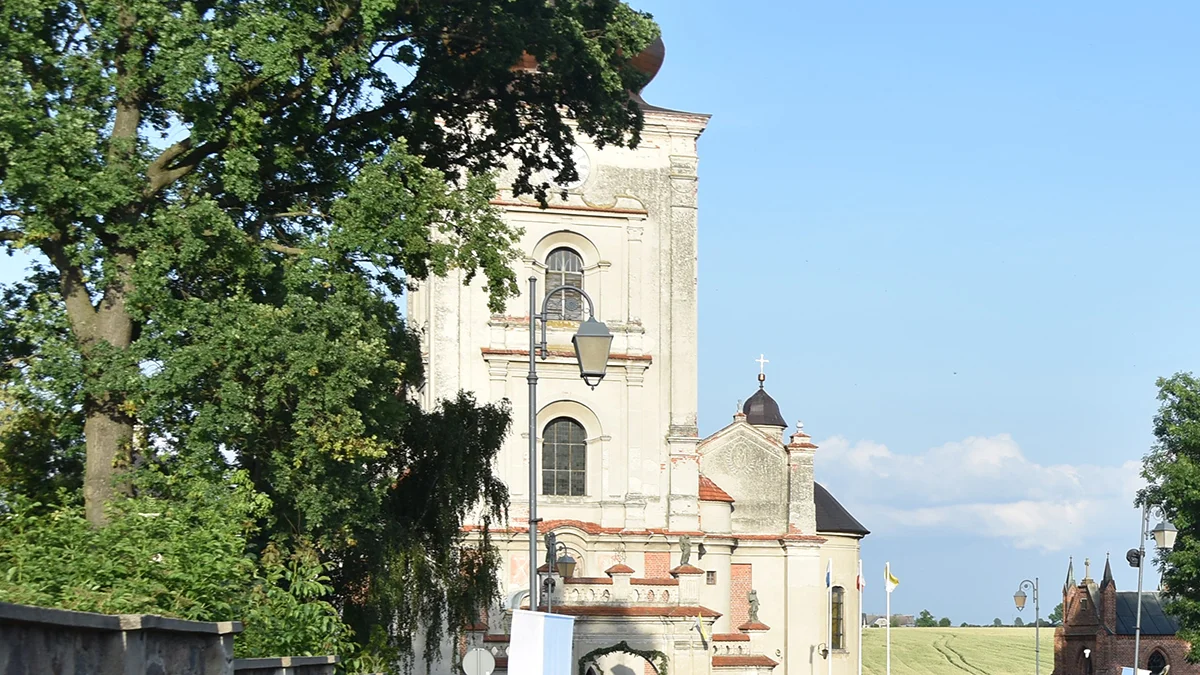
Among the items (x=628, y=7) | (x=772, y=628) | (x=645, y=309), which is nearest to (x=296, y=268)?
(x=628, y=7)

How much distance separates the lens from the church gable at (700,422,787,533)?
56406 millimetres

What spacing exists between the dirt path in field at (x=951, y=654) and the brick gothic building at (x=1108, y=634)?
2606cm

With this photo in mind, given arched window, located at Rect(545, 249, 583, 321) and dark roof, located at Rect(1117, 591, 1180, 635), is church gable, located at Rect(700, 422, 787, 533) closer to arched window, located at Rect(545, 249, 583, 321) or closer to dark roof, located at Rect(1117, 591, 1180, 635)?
arched window, located at Rect(545, 249, 583, 321)

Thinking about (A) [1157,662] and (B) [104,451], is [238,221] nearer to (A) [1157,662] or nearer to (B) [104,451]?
(B) [104,451]

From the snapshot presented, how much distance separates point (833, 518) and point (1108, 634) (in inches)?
488

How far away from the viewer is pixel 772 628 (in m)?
55.7

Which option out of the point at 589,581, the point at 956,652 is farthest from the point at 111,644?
the point at 956,652

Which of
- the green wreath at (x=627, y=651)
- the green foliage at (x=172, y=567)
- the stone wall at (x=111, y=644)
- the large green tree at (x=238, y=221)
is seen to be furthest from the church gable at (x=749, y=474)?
the stone wall at (x=111, y=644)

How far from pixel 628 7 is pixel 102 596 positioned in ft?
40.1

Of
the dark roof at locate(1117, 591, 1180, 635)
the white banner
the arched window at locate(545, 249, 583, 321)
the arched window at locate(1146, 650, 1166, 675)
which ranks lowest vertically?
the arched window at locate(1146, 650, 1166, 675)

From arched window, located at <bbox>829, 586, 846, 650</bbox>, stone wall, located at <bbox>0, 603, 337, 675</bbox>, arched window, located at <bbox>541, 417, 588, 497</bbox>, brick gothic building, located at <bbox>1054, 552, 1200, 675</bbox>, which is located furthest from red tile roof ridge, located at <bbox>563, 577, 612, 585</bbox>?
stone wall, located at <bbox>0, 603, 337, 675</bbox>

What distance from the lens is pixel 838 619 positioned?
60688mm

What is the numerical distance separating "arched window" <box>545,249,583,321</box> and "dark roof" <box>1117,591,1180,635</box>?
29.4m

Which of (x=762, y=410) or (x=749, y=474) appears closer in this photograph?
(x=749, y=474)
